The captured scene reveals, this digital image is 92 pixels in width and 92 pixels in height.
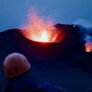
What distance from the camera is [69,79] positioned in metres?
5.70

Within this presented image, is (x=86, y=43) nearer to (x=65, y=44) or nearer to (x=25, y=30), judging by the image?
(x=65, y=44)

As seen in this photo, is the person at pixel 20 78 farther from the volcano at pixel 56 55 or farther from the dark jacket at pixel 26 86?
the volcano at pixel 56 55

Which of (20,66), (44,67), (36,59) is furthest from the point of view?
(36,59)

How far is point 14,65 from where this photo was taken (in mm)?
1761

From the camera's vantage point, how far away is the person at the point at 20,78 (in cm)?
Result: 164

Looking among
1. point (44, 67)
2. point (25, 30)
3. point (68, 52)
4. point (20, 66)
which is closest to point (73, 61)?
point (68, 52)

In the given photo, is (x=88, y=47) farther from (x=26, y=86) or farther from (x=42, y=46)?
(x=26, y=86)

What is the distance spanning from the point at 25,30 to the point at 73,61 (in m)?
1.85

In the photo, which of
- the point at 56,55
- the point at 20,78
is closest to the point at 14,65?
the point at 20,78

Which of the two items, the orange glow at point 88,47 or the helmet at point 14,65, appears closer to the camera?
the helmet at point 14,65

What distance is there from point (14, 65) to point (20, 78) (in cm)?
13

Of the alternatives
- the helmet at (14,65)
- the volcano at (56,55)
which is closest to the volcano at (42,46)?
the volcano at (56,55)

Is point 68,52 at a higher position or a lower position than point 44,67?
higher

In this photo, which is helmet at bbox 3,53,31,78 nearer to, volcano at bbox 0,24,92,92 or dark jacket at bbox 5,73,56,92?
dark jacket at bbox 5,73,56,92
